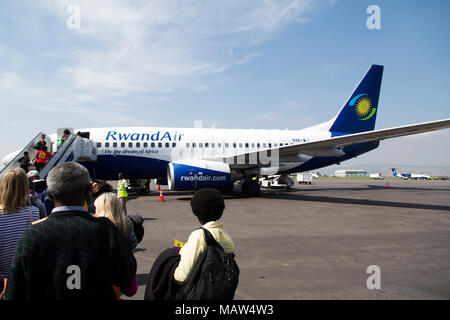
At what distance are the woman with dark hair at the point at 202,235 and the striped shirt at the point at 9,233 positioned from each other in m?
1.45

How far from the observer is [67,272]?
58.7 inches

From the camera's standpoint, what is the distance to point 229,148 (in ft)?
53.5

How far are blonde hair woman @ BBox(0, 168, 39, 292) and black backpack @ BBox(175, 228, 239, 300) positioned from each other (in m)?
1.51

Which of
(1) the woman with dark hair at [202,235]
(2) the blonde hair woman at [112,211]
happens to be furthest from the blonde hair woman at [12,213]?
(1) the woman with dark hair at [202,235]

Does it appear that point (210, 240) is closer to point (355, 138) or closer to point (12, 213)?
→ point (12, 213)

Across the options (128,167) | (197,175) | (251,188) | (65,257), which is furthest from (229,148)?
(65,257)

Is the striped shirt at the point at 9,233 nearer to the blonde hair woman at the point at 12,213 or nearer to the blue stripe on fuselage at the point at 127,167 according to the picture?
the blonde hair woman at the point at 12,213

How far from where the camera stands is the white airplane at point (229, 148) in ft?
43.1

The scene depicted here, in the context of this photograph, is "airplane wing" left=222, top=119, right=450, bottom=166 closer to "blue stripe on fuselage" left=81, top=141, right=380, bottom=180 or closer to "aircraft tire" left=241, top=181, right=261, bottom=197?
"aircraft tire" left=241, top=181, right=261, bottom=197

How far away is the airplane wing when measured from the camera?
1072 cm

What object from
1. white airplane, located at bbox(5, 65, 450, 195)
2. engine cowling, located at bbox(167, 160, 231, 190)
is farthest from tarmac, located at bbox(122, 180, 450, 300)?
white airplane, located at bbox(5, 65, 450, 195)

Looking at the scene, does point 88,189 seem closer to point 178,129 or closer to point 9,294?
point 9,294

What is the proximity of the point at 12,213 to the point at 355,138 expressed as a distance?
480 inches
